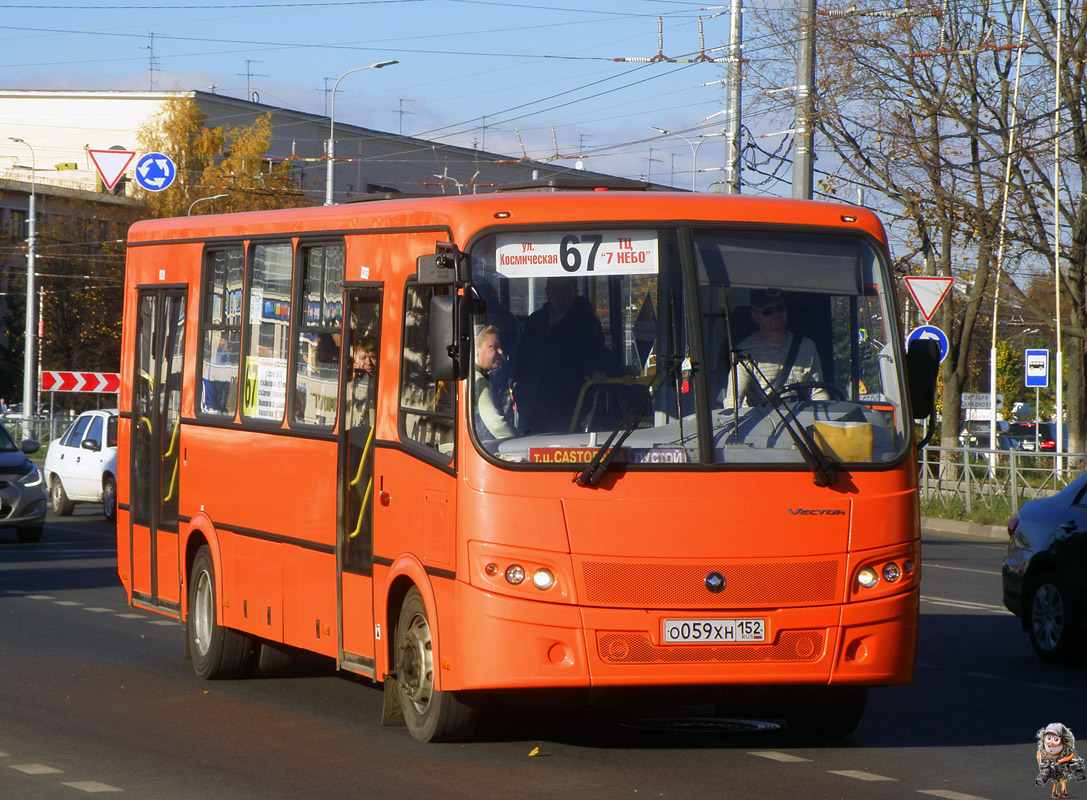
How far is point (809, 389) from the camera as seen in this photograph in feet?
27.2

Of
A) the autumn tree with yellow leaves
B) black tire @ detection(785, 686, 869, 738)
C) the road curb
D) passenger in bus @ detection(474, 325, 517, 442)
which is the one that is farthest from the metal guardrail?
the autumn tree with yellow leaves

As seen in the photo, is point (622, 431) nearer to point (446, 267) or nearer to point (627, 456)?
point (627, 456)

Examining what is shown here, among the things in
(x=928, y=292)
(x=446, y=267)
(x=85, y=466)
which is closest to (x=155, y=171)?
(x=85, y=466)

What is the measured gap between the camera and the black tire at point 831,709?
8859 millimetres

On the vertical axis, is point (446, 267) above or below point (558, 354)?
above

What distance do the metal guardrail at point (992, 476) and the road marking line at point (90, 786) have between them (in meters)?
20.7

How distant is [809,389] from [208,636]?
4.78m

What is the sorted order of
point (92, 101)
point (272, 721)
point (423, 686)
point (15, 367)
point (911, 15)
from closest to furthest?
point (423, 686), point (272, 721), point (911, 15), point (15, 367), point (92, 101)

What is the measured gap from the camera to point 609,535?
788 cm

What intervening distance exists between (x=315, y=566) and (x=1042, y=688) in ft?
15.4

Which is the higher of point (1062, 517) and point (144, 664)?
point (1062, 517)

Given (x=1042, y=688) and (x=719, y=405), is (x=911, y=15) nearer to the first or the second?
(x=1042, y=688)

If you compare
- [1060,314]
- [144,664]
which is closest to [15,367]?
[1060,314]

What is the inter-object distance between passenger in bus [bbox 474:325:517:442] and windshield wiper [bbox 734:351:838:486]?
1.11 meters
